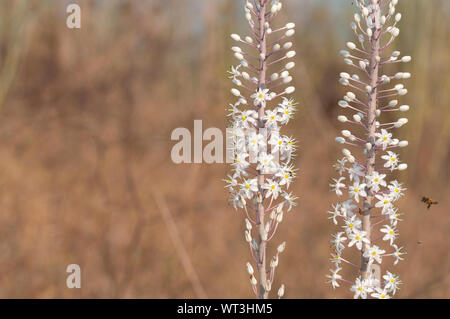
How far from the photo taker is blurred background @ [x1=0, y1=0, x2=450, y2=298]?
Result: 5648 mm

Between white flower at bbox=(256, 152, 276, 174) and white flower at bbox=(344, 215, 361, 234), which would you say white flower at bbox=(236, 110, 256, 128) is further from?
white flower at bbox=(344, 215, 361, 234)

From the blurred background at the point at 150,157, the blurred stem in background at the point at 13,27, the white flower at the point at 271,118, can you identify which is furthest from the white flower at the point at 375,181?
the blurred stem in background at the point at 13,27

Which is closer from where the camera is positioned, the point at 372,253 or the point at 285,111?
the point at 372,253

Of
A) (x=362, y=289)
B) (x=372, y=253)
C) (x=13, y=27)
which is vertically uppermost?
(x=13, y=27)

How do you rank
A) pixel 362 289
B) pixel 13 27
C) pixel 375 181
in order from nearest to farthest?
pixel 362 289
pixel 375 181
pixel 13 27

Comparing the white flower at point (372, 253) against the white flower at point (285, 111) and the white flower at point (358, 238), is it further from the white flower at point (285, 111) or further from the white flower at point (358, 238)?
the white flower at point (285, 111)

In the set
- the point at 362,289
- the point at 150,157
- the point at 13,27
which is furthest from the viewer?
the point at 150,157

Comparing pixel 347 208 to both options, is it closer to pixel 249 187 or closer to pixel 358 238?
pixel 358 238

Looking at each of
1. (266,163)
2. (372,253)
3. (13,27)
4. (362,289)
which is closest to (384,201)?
(372,253)

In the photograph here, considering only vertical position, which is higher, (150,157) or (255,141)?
(150,157)

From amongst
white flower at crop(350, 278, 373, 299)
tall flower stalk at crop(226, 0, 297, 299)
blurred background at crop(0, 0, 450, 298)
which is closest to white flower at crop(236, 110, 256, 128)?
tall flower stalk at crop(226, 0, 297, 299)

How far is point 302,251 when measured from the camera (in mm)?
6336

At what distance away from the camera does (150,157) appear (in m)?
8.39

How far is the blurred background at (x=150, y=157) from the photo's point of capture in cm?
565
